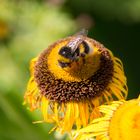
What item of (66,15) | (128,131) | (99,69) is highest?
(66,15)

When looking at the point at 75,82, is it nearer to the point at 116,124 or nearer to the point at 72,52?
the point at 72,52

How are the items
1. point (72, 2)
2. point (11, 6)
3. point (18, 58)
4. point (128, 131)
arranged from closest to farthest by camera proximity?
point (128, 131) < point (18, 58) < point (11, 6) < point (72, 2)

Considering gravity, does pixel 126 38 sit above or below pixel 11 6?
below

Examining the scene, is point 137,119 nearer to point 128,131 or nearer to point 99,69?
point 128,131

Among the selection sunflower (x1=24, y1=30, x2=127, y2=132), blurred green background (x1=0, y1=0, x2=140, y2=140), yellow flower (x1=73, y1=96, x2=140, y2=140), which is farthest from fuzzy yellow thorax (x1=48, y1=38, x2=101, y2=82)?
blurred green background (x1=0, y1=0, x2=140, y2=140)

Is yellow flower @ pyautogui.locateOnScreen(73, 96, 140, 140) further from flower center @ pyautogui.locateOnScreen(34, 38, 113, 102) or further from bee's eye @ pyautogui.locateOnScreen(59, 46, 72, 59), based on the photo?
bee's eye @ pyautogui.locateOnScreen(59, 46, 72, 59)

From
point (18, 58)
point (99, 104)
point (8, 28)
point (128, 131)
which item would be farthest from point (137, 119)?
point (8, 28)

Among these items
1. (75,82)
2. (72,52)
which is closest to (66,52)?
(72,52)

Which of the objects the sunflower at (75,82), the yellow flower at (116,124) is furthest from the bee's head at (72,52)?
the yellow flower at (116,124)
